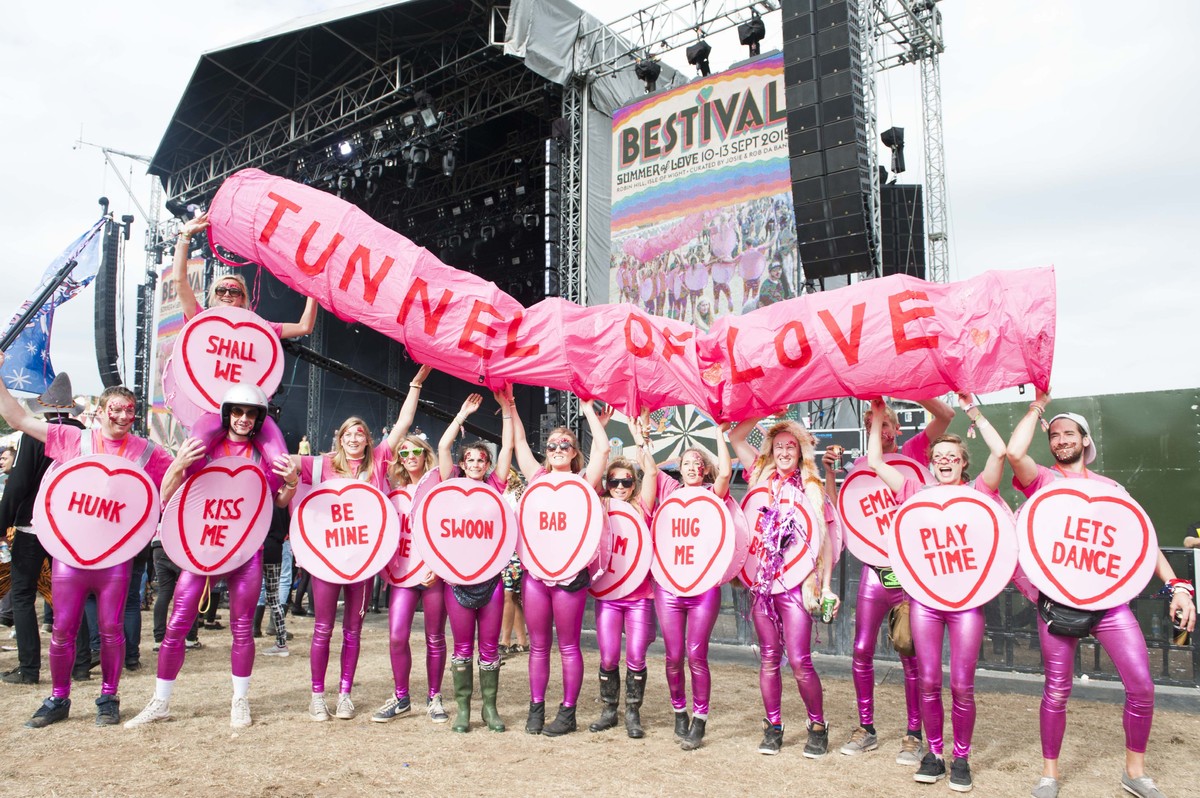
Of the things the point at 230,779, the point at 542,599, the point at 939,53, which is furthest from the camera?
the point at 939,53

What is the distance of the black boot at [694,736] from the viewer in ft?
14.0

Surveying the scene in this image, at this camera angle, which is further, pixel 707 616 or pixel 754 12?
pixel 754 12

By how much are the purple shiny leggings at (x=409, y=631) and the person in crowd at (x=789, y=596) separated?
68.6 inches

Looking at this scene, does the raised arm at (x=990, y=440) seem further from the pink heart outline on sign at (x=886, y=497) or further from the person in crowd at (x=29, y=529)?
the person in crowd at (x=29, y=529)

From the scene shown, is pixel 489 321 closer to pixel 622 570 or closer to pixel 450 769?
pixel 622 570

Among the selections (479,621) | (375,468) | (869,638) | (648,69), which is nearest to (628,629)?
(479,621)

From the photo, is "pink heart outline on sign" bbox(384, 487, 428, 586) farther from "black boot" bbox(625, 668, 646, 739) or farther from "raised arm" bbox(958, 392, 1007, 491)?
"raised arm" bbox(958, 392, 1007, 491)

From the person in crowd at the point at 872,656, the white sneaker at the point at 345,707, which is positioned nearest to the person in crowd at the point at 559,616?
the white sneaker at the point at 345,707

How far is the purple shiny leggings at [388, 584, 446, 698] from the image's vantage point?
4590 mm

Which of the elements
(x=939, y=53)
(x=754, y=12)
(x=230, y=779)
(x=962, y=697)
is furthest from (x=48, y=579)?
(x=939, y=53)

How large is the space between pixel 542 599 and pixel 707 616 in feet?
2.85

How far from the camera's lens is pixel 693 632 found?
432 cm

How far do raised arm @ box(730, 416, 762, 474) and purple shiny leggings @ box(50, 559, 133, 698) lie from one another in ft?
10.9

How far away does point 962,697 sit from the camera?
3766 mm
